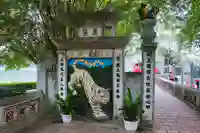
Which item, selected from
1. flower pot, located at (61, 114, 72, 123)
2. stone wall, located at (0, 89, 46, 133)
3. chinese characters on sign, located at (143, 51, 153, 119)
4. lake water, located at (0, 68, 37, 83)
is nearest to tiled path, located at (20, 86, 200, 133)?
flower pot, located at (61, 114, 72, 123)

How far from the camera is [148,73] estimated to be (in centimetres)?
579

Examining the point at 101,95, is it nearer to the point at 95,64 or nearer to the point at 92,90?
the point at 92,90

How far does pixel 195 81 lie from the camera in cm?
1143

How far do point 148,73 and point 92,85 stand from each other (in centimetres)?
172

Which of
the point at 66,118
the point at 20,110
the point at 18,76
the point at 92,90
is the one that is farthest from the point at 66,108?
the point at 18,76

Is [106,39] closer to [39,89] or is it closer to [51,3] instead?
[51,3]

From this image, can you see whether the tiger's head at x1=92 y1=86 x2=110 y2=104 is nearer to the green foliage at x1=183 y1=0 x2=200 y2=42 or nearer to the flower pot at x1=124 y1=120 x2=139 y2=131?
the flower pot at x1=124 y1=120 x2=139 y2=131

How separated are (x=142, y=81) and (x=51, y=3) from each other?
3304 millimetres

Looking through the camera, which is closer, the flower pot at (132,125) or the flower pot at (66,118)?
the flower pot at (132,125)

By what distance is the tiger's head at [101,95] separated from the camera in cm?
632

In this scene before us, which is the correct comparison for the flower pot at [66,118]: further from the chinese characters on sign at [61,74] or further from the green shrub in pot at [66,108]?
the chinese characters on sign at [61,74]

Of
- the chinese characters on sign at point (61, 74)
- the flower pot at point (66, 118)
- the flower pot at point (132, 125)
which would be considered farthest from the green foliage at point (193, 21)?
the flower pot at point (66, 118)

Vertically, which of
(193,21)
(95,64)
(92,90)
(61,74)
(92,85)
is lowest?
(92,90)

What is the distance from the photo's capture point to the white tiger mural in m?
6.33
